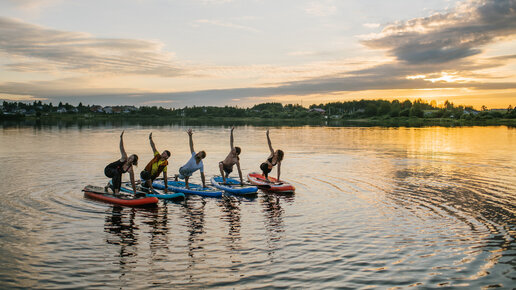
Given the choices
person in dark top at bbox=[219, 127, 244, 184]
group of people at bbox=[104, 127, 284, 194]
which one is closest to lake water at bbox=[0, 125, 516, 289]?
group of people at bbox=[104, 127, 284, 194]

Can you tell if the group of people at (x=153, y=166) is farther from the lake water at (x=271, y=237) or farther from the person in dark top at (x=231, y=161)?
the lake water at (x=271, y=237)

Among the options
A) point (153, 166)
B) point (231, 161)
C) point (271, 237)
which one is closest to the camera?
point (271, 237)

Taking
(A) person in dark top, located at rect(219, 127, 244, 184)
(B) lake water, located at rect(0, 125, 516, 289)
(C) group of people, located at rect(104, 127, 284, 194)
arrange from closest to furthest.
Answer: (B) lake water, located at rect(0, 125, 516, 289), (C) group of people, located at rect(104, 127, 284, 194), (A) person in dark top, located at rect(219, 127, 244, 184)

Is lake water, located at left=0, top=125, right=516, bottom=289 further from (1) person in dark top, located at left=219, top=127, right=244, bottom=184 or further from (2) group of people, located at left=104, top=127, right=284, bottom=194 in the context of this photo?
(1) person in dark top, located at left=219, top=127, right=244, bottom=184

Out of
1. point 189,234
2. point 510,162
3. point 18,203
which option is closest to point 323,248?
point 189,234

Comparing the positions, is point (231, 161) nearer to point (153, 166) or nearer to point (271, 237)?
point (153, 166)

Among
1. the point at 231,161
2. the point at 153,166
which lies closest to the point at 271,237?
the point at 153,166

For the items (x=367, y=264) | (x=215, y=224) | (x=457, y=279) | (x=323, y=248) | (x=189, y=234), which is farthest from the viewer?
(x=215, y=224)

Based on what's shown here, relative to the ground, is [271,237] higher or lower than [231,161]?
lower

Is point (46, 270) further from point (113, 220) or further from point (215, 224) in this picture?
point (215, 224)

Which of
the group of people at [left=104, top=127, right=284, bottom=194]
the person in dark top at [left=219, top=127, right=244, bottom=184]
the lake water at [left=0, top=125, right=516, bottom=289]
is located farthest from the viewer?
the person in dark top at [left=219, top=127, right=244, bottom=184]

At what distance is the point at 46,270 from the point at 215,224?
249 inches

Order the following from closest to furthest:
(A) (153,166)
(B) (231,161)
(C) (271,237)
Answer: (C) (271,237) → (A) (153,166) → (B) (231,161)

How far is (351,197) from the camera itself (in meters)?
20.7
